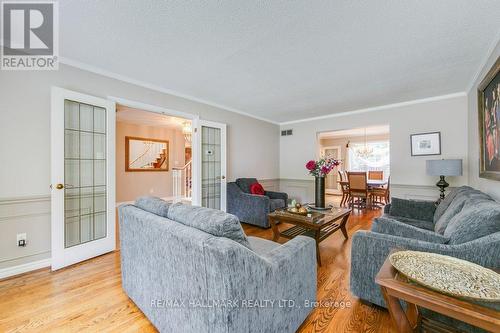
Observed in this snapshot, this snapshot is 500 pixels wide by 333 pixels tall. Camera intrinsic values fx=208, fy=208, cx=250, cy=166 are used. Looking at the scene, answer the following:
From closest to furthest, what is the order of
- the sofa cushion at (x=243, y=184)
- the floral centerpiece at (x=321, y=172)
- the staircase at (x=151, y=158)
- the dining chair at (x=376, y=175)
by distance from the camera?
the floral centerpiece at (x=321, y=172), the sofa cushion at (x=243, y=184), the staircase at (x=151, y=158), the dining chair at (x=376, y=175)

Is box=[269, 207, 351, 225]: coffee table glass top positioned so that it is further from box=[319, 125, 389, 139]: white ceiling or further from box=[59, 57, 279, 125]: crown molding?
box=[319, 125, 389, 139]: white ceiling

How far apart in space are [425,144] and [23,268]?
19.8 feet

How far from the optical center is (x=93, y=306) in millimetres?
1712

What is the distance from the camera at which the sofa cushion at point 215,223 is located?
109 cm

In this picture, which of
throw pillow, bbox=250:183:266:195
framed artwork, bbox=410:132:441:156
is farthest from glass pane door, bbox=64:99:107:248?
framed artwork, bbox=410:132:441:156

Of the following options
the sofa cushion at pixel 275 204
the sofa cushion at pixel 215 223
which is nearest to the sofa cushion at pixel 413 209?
the sofa cushion at pixel 275 204

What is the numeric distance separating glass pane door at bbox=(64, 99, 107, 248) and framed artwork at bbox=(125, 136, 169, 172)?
323cm

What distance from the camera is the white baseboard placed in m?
2.13

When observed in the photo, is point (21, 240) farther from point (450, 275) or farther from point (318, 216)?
point (450, 275)

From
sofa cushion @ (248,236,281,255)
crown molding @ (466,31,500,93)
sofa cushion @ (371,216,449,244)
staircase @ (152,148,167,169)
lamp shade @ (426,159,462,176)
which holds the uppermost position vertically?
crown molding @ (466,31,500,93)

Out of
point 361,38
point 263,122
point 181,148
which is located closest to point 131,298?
point 361,38

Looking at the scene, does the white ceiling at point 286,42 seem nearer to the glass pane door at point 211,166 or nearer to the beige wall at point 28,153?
the beige wall at point 28,153

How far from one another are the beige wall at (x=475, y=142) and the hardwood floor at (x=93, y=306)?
1.82m

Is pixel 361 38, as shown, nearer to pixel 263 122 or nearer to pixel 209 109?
pixel 209 109
